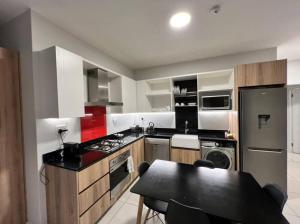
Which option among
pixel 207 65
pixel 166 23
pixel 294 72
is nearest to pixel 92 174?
pixel 166 23

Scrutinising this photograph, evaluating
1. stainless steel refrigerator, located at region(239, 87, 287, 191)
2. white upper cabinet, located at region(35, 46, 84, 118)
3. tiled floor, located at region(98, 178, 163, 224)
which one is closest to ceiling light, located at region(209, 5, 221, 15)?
stainless steel refrigerator, located at region(239, 87, 287, 191)

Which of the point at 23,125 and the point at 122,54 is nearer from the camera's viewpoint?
the point at 23,125

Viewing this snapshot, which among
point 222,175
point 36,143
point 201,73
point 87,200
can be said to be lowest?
point 87,200

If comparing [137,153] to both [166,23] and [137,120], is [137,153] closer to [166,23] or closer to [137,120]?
[137,120]

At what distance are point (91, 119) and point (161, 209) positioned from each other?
1795 millimetres

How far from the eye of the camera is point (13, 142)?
175 centimetres

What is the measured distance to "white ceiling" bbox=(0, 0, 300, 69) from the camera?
5.26 feet

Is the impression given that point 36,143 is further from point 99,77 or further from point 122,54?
point 122,54

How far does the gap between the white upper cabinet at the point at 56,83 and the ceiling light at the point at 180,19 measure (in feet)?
4.46

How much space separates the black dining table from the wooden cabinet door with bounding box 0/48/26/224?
1555 millimetres

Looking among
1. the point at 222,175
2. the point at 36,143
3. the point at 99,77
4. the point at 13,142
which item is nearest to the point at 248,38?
the point at 222,175

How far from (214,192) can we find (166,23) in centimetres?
204

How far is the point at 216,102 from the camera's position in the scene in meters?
2.99

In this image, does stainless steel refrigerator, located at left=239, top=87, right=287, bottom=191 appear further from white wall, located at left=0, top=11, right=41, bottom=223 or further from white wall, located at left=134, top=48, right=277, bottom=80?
white wall, located at left=0, top=11, right=41, bottom=223
